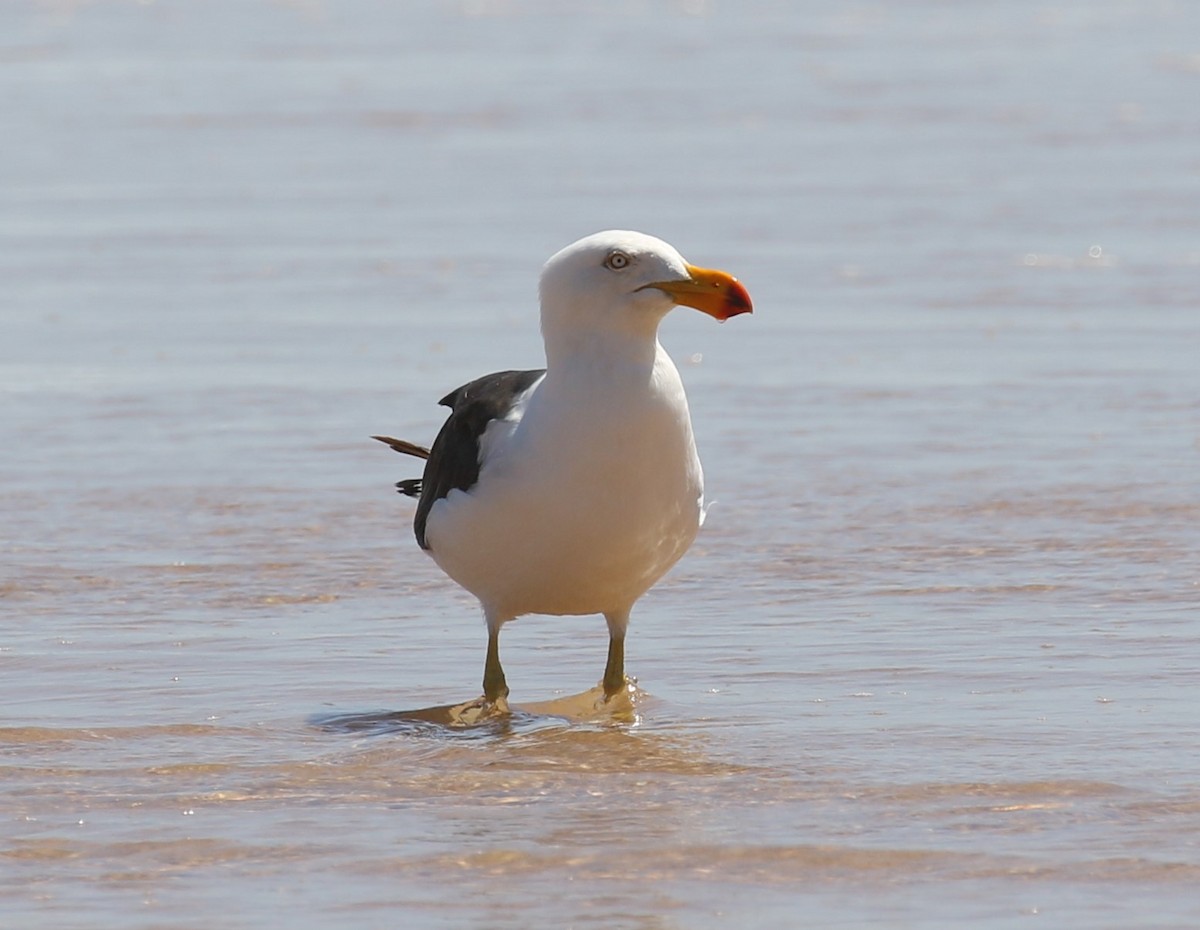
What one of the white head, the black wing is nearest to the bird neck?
the white head

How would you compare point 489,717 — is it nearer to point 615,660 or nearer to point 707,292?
point 615,660

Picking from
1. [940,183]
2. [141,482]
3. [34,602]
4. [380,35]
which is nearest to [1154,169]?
[940,183]

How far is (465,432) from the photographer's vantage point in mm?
6477

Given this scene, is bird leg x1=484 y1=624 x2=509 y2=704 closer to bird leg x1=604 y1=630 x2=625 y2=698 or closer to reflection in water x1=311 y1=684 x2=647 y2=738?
reflection in water x1=311 y1=684 x2=647 y2=738

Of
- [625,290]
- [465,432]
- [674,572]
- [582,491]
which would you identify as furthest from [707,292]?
[674,572]

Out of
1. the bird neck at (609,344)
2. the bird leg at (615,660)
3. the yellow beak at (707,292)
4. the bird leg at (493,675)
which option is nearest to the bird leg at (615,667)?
the bird leg at (615,660)

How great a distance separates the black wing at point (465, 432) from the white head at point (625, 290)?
37 cm

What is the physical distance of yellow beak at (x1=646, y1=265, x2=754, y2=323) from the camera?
20.1 feet

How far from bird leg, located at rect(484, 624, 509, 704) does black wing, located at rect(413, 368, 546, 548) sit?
355 millimetres

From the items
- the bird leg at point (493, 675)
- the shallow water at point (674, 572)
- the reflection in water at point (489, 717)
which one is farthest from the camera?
the bird leg at point (493, 675)

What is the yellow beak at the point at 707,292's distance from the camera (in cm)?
614

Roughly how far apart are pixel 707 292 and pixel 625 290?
0.71 ft

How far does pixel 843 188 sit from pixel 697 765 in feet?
34.1

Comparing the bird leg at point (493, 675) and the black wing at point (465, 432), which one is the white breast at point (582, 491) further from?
the bird leg at point (493, 675)
